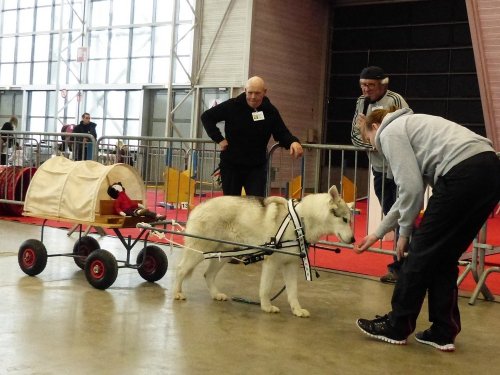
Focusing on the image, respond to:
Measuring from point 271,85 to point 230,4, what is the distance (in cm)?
256

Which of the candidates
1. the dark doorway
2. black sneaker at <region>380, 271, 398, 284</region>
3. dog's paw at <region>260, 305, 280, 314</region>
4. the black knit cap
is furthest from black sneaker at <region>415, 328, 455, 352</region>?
the dark doorway

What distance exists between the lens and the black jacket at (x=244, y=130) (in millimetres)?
6242

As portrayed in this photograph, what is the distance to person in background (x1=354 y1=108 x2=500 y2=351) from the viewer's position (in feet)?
12.5

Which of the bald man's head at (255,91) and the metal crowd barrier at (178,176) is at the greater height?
the bald man's head at (255,91)

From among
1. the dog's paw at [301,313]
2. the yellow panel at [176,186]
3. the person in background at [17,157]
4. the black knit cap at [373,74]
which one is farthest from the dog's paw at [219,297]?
the person in background at [17,157]

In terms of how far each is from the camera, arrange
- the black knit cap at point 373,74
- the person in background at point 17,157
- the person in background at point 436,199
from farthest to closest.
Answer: the person in background at point 17,157 → the black knit cap at point 373,74 → the person in background at point 436,199

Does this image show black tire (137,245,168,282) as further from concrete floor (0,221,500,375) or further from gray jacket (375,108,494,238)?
gray jacket (375,108,494,238)

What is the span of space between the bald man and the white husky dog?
1.38 meters

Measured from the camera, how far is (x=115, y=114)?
2312cm

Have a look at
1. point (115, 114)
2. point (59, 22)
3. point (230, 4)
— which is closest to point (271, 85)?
point (230, 4)

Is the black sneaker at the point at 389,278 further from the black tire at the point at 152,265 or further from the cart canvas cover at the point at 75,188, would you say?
the cart canvas cover at the point at 75,188

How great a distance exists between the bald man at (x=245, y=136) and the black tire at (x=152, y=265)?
Result: 103 cm

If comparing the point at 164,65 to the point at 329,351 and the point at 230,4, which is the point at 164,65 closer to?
the point at 230,4

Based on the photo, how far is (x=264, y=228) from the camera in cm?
480
